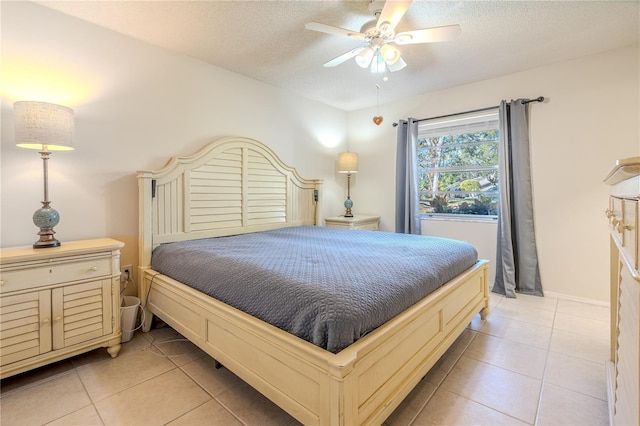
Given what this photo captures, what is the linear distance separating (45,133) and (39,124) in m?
0.06

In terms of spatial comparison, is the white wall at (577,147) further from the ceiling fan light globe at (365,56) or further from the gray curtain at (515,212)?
the ceiling fan light globe at (365,56)

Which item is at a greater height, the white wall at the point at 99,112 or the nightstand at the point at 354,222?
the white wall at the point at 99,112

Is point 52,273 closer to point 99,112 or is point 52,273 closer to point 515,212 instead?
point 99,112

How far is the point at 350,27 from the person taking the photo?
2.30 metres

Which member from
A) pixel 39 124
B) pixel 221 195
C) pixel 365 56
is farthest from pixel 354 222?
pixel 39 124

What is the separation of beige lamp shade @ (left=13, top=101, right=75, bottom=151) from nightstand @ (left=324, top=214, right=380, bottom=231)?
2.84m

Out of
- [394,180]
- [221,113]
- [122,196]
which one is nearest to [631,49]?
[394,180]

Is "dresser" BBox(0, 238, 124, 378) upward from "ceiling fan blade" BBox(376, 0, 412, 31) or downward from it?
downward

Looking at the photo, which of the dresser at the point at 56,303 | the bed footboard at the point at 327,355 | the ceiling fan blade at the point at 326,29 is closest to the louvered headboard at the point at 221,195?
the dresser at the point at 56,303

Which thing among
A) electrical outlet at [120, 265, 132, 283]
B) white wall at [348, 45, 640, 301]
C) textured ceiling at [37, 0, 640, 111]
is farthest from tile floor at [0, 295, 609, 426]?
textured ceiling at [37, 0, 640, 111]

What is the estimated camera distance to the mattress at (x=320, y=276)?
1.20m

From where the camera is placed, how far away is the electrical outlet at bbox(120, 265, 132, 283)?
241 centimetres

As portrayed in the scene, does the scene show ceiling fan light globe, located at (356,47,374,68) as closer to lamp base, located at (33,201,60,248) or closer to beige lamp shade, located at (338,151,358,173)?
beige lamp shade, located at (338,151,358,173)

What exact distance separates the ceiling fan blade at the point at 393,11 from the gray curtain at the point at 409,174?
2.08m
